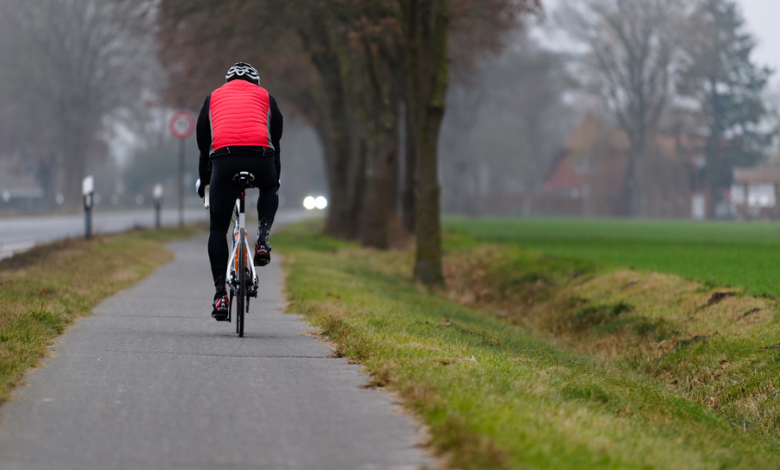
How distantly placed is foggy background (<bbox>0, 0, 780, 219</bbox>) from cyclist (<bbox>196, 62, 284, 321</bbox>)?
26.1 m

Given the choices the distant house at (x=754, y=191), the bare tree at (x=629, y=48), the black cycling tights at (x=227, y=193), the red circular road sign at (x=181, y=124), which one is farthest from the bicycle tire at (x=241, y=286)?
the distant house at (x=754, y=191)

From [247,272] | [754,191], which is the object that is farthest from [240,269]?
[754,191]

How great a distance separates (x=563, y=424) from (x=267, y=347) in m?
3.18

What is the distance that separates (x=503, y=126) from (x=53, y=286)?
82871 mm

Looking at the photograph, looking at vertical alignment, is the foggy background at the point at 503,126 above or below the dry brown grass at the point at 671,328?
above

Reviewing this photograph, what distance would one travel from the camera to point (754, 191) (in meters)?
86.7

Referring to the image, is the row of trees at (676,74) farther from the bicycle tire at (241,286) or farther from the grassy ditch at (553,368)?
the bicycle tire at (241,286)

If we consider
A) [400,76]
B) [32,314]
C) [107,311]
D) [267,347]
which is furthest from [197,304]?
[400,76]

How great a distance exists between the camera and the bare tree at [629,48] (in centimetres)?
6794

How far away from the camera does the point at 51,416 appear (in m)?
5.16

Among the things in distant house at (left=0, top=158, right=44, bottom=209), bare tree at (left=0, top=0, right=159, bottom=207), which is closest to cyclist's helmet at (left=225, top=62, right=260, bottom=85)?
bare tree at (left=0, top=0, right=159, bottom=207)

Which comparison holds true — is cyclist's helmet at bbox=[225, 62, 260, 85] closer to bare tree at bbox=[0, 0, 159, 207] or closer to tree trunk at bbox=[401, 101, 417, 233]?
tree trunk at bbox=[401, 101, 417, 233]

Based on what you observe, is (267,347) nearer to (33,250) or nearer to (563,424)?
(563,424)

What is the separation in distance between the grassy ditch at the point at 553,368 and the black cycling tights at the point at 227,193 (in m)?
1.05
